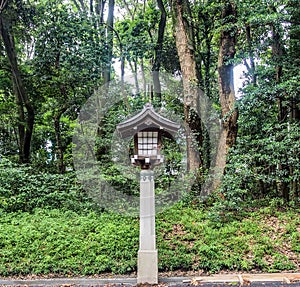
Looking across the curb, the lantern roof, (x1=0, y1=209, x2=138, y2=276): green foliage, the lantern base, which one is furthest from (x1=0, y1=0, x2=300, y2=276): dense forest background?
the lantern roof

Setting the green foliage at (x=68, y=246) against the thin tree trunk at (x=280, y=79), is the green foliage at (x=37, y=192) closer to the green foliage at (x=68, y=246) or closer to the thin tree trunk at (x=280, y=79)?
the green foliage at (x=68, y=246)

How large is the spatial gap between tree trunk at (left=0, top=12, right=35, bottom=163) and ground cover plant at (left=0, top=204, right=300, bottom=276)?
3646mm

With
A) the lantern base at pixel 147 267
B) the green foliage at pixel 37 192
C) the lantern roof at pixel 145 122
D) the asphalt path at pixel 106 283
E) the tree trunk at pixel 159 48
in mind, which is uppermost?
the tree trunk at pixel 159 48

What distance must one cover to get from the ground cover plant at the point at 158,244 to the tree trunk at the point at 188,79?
5.06ft

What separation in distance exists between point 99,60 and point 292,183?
5.18 meters

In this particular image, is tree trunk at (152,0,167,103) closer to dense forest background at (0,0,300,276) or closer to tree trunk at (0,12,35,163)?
dense forest background at (0,0,300,276)

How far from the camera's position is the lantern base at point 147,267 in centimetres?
357

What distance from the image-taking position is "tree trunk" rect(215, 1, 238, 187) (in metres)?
6.20

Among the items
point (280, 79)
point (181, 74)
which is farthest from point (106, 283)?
A: point (181, 74)

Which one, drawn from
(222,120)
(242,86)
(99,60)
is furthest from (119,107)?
(242,86)

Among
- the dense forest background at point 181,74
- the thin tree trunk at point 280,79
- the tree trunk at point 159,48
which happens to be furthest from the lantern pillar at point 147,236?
the tree trunk at point 159,48

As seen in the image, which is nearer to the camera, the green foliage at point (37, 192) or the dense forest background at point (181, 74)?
the dense forest background at point (181, 74)

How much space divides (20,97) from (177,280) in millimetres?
7033

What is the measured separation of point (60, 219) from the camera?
5305mm
